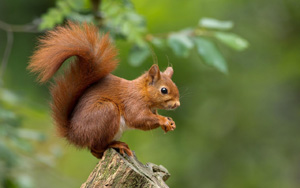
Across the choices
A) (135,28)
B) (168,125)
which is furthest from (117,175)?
(135,28)

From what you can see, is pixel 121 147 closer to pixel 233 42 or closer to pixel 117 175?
pixel 117 175

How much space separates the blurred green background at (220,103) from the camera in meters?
4.59

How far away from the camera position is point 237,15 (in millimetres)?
5633

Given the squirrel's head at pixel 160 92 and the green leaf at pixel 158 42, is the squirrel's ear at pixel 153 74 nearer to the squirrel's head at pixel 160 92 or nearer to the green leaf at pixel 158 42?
the squirrel's head at pixel 160 92

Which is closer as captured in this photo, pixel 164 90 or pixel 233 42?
pixel 164 90

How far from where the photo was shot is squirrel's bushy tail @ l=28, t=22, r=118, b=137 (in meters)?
2.12

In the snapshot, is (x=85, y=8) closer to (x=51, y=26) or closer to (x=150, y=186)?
(x=51, y=26)

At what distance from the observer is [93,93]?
2.17m

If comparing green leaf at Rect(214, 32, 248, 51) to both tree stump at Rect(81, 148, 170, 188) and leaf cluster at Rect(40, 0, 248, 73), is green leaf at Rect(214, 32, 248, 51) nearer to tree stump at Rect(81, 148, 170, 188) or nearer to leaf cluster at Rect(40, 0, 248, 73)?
leaf cluster at Rect(40, 0, 248, 73)

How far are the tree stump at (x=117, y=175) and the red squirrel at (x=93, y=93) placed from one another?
0.13m

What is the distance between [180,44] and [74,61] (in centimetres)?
95

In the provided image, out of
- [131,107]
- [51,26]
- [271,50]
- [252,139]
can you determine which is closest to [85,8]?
[51,26]

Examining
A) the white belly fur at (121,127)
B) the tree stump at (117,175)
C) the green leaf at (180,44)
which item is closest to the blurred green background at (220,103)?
the green leaf at (180,44)

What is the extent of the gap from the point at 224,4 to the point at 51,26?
282cm
